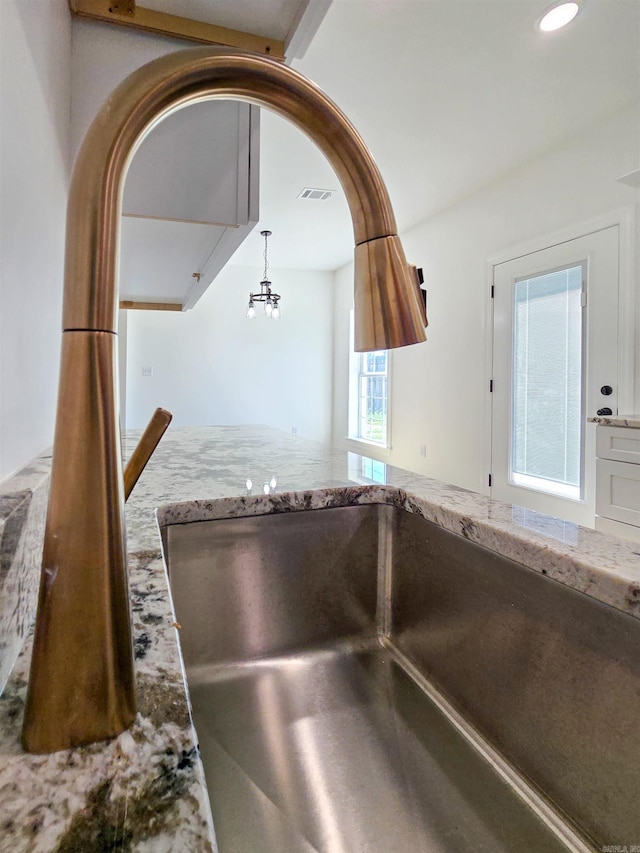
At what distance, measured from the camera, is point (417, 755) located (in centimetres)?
54

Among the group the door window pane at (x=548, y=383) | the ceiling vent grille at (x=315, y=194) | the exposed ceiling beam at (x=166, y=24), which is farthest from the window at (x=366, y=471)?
the ceiling vent grille at (x=315, y=194)

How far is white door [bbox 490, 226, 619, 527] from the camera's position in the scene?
2.38 m

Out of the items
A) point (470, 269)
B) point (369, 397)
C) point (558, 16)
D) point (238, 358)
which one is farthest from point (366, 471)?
point (238, 358)

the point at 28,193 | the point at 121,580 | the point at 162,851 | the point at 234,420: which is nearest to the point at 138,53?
the point at 28,193

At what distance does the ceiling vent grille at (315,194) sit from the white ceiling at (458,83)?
0.29ft

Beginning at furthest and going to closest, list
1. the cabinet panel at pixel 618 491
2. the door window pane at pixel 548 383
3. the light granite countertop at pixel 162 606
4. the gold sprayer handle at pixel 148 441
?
the door window pane at pixel 548 383 < the cabinet panel at pixel 618 491 < the gold sprayer handle at pixel 148 441 < the light granite countertop at pixel 162 606

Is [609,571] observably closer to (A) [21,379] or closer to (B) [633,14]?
(A) [21,379]

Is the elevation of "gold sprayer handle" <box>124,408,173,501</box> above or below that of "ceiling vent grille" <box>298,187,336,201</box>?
below

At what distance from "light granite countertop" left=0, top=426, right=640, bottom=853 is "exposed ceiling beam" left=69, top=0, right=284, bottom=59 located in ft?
3.11

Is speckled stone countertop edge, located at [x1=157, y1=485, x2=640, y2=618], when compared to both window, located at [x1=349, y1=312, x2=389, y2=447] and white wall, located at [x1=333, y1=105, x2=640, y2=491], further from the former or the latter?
window, located at [x1=349, y1=312, x2=389, y2=447]

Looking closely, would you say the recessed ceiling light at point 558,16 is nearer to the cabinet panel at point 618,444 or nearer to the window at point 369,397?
the cabinet panel at point 618,444

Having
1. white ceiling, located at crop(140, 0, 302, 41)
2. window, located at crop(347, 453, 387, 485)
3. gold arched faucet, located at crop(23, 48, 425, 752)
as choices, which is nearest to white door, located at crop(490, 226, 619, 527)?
window, located at crop(347, 453, 387, 485)

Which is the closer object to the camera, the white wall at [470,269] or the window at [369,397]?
the white wall at [470,269]

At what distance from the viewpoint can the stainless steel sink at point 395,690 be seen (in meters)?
0.43
